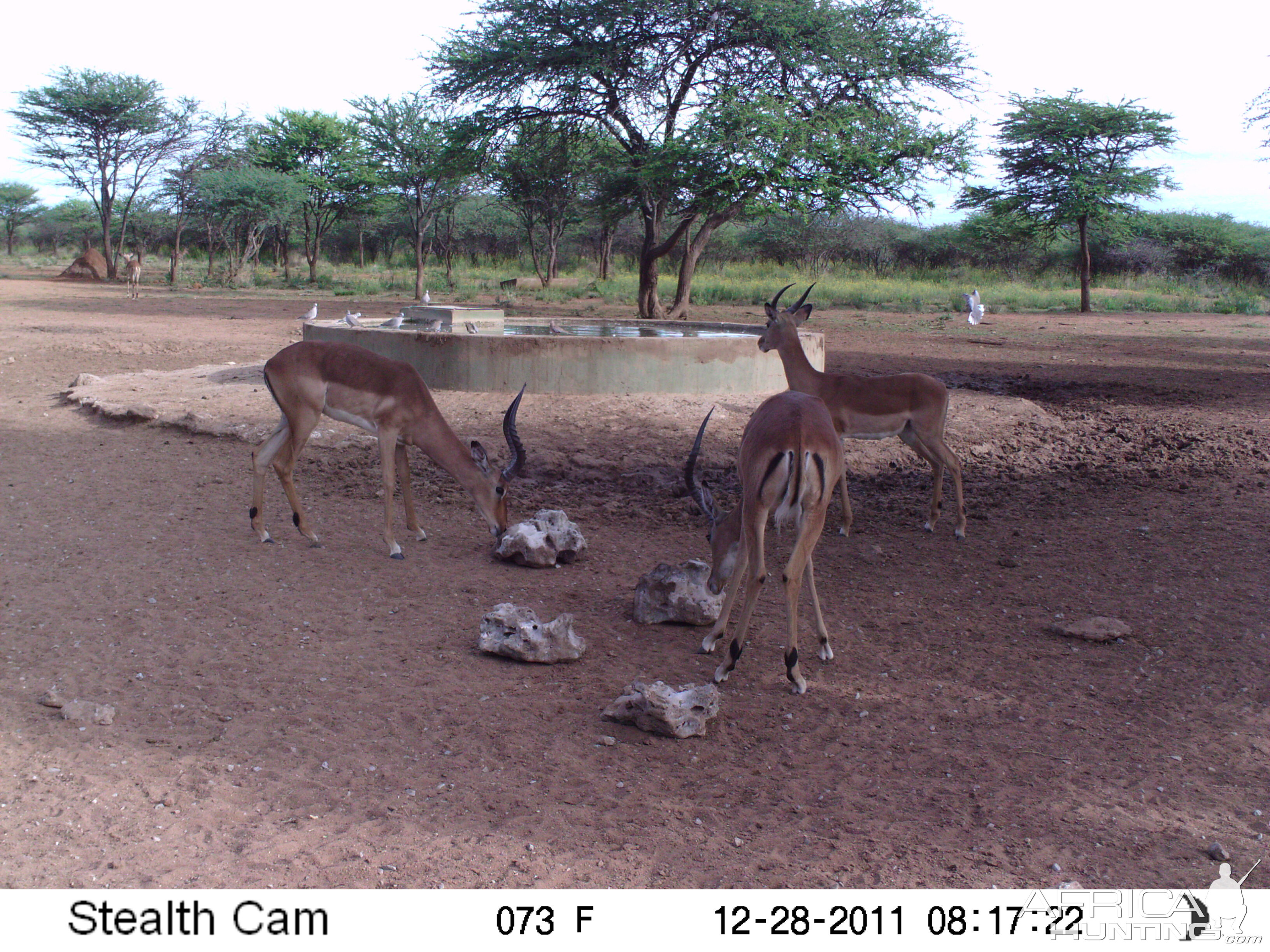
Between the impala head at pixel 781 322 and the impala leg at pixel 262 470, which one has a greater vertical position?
the impala head at pixel 781 322

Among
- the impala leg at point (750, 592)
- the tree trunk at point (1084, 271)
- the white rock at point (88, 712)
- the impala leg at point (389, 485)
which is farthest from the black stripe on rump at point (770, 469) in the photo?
the tree trunk at point (1084, 271)

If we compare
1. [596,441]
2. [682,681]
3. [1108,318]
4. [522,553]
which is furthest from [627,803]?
[1108,318]

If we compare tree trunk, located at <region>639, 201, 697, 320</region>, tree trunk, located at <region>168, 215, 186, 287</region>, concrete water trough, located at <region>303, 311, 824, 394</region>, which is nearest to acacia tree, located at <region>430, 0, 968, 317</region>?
tree trunk, located at <region>639, 201, 697, 320</region>

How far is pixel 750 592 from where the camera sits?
14.8 ft

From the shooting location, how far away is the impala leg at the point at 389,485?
6.13m

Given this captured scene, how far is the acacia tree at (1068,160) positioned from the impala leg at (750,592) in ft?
89.1

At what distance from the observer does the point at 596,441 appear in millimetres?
8633

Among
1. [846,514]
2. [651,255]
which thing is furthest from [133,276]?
[846,514]

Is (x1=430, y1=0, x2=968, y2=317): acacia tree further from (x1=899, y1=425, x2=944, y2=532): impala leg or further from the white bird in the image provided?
(x1=899, y1=425, x2=944, y2=532): impala leg

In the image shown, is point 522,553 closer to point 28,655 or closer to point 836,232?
point 28,655

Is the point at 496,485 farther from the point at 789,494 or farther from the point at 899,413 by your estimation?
the point at 899,413

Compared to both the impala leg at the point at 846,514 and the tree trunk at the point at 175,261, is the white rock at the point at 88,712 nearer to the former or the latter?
the impala leg at the point at 846,514

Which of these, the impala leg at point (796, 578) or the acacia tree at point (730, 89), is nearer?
the impala leg at point (796, 578)

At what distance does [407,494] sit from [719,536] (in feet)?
7.90
